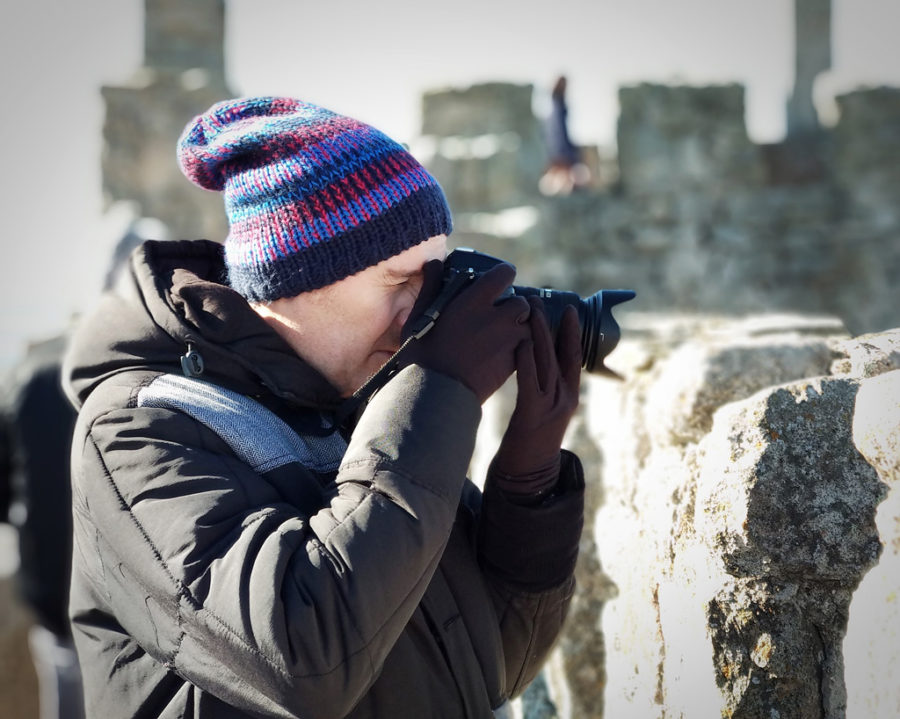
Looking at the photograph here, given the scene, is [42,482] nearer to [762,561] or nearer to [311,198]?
[311,198]

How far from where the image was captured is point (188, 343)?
133 centimetres

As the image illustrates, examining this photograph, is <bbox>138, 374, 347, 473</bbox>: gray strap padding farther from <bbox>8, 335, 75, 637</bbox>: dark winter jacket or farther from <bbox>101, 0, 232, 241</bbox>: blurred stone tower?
<bbox>101, 0, 232, 241</bbox>: blurred stone tower

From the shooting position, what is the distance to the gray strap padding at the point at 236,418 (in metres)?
1.26

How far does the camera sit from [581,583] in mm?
2295

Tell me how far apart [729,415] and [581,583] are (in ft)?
3.06

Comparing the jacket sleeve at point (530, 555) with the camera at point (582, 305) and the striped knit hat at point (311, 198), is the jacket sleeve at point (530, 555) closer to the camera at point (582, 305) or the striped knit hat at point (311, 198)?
the camera at point (582, 305)

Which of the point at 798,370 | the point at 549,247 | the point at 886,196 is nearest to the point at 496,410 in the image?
the point at 798,370

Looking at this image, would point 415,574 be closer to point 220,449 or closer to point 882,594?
point 220,449

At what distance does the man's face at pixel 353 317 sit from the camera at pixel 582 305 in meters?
0.06

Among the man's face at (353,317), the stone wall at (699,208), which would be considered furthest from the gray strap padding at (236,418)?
the stone wall at (699,208)

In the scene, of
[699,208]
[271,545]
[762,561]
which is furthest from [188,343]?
[699,208]

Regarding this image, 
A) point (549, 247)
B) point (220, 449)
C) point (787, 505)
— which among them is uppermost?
point (220, 449)

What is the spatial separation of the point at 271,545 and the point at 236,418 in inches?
9.0

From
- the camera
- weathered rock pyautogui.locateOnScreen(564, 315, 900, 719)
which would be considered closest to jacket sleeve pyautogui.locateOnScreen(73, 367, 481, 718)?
the camera
